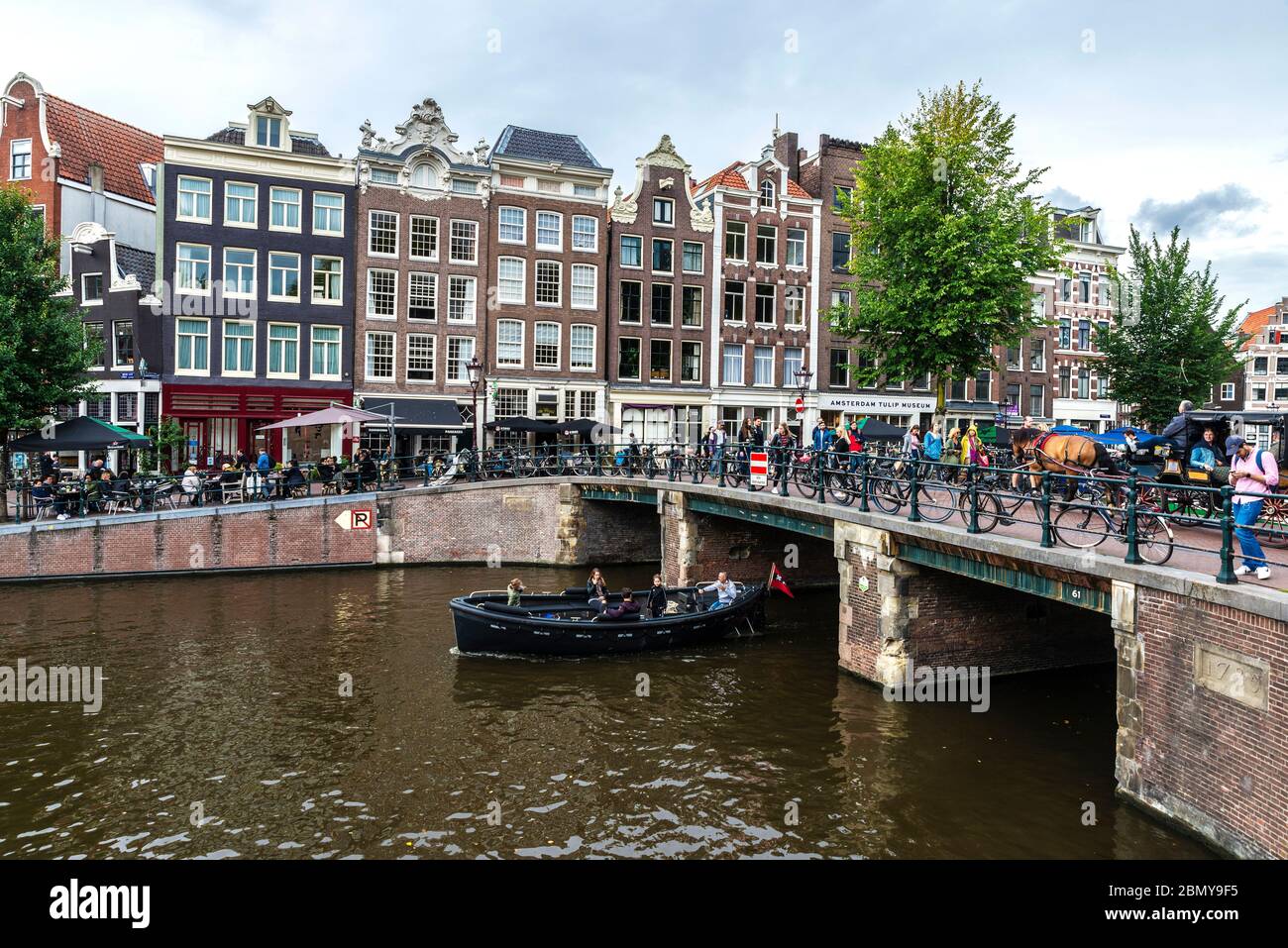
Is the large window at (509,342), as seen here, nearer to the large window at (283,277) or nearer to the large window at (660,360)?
the large window at (660,360)

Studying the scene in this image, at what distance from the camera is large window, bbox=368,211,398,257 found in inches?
1412

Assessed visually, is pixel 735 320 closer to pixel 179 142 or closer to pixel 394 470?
pixel 394 470

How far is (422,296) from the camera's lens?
36781 mm

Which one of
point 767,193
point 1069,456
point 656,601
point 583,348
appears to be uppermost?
point 767,193

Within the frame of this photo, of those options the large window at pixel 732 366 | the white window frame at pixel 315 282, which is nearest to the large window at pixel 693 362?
the large window at pixel 732 366

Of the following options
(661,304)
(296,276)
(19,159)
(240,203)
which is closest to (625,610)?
(296,276)

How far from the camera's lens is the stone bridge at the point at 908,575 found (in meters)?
8.98

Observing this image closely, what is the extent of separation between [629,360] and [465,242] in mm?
9264

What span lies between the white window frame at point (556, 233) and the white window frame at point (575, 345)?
359cm

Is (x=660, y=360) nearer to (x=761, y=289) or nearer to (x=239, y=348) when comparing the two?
(x=761, y=289)

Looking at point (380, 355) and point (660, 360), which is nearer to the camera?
point (380, 355)

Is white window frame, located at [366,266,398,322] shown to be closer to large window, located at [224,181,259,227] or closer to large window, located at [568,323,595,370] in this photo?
large window, located at [224,181,259,227]
